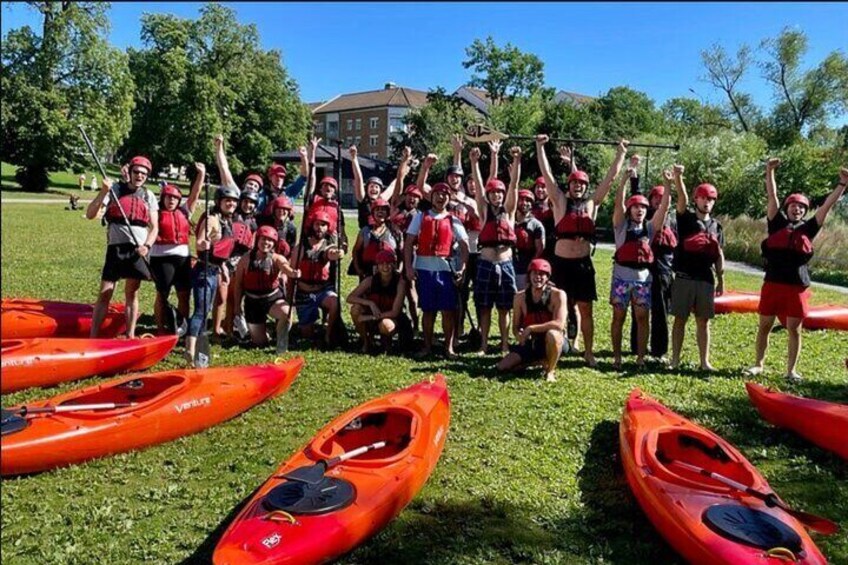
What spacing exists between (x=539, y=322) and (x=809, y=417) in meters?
2.40

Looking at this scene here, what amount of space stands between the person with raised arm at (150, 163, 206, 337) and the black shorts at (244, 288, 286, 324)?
2.30ft

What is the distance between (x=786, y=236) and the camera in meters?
6.44

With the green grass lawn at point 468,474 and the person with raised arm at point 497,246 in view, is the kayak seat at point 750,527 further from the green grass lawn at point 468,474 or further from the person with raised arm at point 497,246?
the person with raised arm at point 497,246

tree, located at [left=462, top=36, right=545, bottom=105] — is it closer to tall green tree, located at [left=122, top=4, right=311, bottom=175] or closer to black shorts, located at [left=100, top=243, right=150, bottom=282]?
tall green tree, located at [left=122, top=4, right=311, bottom=175]

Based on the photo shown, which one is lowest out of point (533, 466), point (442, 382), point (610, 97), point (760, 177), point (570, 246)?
point (533, 466)

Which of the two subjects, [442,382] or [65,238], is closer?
[442,382]

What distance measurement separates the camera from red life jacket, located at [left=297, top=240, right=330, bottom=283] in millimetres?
7598

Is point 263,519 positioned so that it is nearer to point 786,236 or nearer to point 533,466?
point 533,466

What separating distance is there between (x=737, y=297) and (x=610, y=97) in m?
42.8

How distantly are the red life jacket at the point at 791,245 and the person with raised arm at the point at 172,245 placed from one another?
236 inches

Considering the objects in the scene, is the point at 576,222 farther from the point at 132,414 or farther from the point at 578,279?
the point at 132,414

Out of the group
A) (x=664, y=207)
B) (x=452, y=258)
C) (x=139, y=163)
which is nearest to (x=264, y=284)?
(x=139, y=163)

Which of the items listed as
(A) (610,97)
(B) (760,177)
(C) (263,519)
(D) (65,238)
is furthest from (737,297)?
(A) (610,97)

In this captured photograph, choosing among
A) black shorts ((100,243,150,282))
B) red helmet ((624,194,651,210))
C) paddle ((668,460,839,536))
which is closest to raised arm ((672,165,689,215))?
red helmet ((624,194,651,210))
